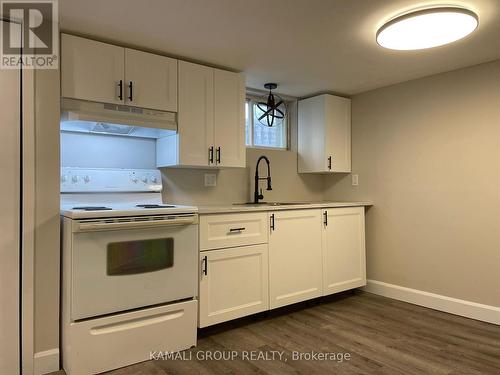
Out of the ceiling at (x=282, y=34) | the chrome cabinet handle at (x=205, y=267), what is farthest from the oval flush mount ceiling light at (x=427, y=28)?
the chrome cabinet handle at (x=205, y=267)

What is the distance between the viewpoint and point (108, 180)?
264 centimetres

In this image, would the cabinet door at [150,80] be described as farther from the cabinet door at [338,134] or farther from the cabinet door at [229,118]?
the cabinet door at [338,134]

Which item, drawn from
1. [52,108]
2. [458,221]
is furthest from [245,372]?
[458,221]

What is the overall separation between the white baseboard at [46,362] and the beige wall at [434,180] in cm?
281

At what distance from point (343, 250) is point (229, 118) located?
1585 millimetres

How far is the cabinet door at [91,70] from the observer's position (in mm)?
2225

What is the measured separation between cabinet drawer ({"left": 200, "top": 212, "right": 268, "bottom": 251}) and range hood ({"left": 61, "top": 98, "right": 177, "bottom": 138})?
2.41 ft

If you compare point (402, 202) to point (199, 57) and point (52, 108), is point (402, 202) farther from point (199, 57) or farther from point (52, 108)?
point (52, 108)

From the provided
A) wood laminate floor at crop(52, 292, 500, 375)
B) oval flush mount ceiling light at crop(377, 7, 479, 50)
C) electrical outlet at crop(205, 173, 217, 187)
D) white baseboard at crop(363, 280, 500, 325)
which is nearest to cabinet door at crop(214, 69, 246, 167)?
electrical outlet at crop(205, 173, 217, 187)

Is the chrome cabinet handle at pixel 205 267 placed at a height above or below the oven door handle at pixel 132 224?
below

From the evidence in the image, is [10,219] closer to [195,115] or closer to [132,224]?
[132,224]

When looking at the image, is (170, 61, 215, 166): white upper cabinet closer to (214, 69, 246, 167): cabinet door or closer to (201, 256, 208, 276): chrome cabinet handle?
(214, 69, 246, 167): cabinet door

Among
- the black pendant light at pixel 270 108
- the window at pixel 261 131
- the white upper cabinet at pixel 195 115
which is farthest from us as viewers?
the window at pixel 261 131

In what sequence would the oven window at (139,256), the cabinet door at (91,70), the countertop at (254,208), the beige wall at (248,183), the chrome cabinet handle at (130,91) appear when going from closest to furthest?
1. the oven window at (139,256)
2. the cabinet door at (91,70)
3. the chrome cabinet handle at (130,91)
4. the countertop at (254,208)
5. the beige wall at (248,183)
